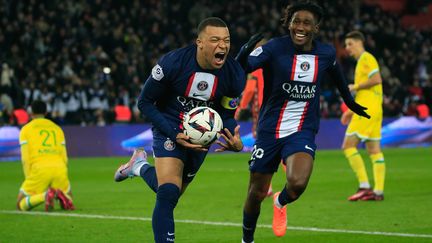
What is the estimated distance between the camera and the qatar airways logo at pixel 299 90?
889 centimetres

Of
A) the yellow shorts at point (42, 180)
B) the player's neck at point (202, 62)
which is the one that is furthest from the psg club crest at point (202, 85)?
the yellow shorts at point (42, 180)

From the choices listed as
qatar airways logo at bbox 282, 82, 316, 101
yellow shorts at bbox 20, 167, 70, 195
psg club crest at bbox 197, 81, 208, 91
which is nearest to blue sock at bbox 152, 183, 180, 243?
psg club crest at bbox 197, 81, 208, 91

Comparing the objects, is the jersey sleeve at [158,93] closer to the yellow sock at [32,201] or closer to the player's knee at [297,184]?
the player's knee at [297,184]

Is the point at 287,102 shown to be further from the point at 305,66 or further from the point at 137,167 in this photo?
the point at 137,167

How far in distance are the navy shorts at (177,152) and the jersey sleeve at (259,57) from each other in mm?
1074

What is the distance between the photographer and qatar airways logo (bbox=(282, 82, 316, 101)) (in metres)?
8.89

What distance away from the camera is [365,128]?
13.8m

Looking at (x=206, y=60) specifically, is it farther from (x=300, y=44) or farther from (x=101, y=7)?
(x=101, y=7)

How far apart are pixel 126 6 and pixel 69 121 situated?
795 centimetres

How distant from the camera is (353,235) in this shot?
9805 millimetres

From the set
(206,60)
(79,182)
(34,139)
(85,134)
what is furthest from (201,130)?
(85,134)

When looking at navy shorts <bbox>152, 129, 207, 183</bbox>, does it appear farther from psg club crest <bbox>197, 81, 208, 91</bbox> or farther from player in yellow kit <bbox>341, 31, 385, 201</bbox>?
player in yellow kit <bbox>341, 31, 385, 201</bbox>

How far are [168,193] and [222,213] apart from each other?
454 cm

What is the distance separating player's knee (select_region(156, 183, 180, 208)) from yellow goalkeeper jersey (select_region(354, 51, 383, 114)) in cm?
668
